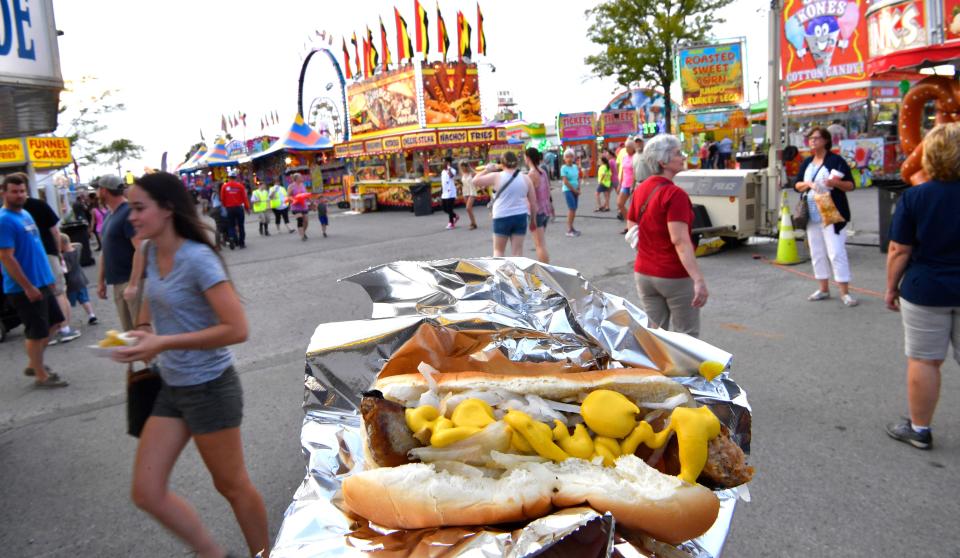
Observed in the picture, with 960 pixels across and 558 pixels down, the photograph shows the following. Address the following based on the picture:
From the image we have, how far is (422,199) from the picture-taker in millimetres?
21766

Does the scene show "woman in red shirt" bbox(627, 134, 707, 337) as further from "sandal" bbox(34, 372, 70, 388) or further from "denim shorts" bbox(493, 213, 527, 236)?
"sandal" bbox(34, 372, 70, 388)

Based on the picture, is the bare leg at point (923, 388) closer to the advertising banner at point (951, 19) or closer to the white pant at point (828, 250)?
the white pant at point (828, 250)

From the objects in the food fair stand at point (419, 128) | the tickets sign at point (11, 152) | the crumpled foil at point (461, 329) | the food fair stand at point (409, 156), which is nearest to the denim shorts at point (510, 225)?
the crumpled foil at point (461, 329)

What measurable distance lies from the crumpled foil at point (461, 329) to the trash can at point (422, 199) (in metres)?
19.3

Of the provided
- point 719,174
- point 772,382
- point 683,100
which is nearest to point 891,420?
point 772,382

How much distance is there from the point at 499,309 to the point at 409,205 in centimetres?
2192

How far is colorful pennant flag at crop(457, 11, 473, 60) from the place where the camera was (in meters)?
23.7

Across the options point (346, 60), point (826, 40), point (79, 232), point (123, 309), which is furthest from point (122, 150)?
point (123, 309)

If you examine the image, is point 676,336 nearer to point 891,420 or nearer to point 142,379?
point 142,379

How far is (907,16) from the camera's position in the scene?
30.9 feet

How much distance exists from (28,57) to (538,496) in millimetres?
3706

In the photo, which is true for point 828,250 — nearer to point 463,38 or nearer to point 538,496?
point 538,496

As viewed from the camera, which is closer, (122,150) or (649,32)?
(649,32)

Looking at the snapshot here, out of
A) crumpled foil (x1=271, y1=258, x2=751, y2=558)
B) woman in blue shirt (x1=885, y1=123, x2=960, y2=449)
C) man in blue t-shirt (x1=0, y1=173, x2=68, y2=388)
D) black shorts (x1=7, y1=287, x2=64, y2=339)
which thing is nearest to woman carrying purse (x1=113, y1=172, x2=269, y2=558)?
crumpled foil (x1=271, y1=258, x2=751, y2=558)
